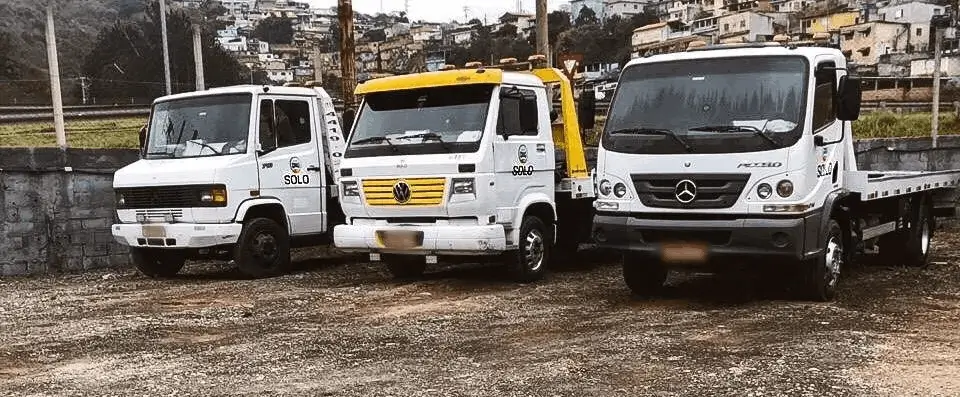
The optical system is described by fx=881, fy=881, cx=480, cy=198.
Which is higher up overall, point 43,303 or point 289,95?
point 289,95

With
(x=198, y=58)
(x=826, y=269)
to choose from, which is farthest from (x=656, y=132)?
(x=198, y=58)

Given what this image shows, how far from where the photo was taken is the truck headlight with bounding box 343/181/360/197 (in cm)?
995

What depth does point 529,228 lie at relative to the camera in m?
10.0

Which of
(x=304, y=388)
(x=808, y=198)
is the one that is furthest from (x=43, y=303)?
(x=808, y=198)

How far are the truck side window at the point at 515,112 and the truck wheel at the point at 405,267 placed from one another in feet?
6.56

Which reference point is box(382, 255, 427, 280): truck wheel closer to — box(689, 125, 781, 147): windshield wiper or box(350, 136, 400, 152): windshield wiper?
box(350, 136, 400, 152): windshield wiper

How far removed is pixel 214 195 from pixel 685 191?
5.57 meters

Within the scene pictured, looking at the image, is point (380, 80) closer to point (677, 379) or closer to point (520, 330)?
point (520, 330)

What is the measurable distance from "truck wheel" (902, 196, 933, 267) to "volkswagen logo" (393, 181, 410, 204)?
6.04 m

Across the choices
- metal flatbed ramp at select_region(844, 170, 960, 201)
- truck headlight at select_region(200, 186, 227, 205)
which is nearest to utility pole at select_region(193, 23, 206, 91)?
truck headlight at select_region(200, 186, 227, 205)

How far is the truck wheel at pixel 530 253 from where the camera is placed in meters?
9.85

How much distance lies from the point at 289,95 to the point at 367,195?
2318 millimetres

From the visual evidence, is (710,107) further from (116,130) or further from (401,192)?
(116,130)

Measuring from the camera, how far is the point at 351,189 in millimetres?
10016
